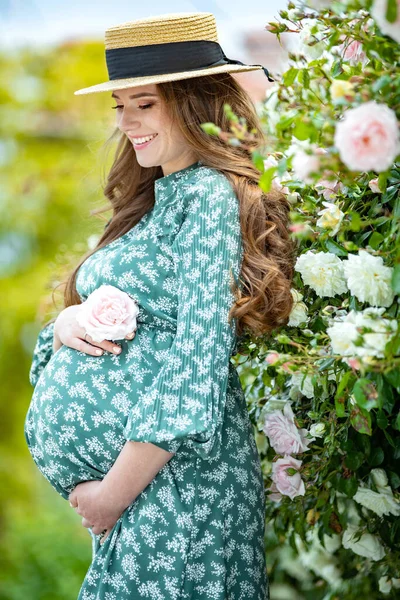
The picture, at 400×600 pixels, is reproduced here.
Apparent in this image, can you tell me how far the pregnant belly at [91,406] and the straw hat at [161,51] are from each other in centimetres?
61

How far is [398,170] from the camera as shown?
1.55 meters

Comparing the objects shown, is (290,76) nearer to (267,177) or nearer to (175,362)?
(267,177)

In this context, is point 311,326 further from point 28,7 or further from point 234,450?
point 28,7

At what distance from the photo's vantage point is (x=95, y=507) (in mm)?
1781

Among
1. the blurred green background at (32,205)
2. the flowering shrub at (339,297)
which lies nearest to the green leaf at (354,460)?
the flowering shrub at (339,297)

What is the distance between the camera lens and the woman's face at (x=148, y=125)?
1.88m

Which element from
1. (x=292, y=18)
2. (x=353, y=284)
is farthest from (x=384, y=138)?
(x=292, y=18)

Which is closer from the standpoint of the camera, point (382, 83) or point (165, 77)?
point (382, 83)

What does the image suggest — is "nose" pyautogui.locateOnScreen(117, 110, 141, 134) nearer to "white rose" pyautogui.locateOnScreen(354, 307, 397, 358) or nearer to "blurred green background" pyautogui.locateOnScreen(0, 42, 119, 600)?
"white rose" pyautogui.locateOnScreen(354, 307, 397, 358)

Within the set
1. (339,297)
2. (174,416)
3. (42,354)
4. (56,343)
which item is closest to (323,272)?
(339,297)

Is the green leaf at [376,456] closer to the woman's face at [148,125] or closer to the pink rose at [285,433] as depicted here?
the pink rose at [285,433]

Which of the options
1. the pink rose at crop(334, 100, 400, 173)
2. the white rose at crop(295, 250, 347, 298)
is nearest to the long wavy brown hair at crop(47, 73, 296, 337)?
the white rose at crop(295, 250, 347, 298)

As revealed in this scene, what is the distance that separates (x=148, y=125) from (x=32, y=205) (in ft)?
12.0

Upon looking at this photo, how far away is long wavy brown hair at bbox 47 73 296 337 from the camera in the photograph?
70.2 inches
